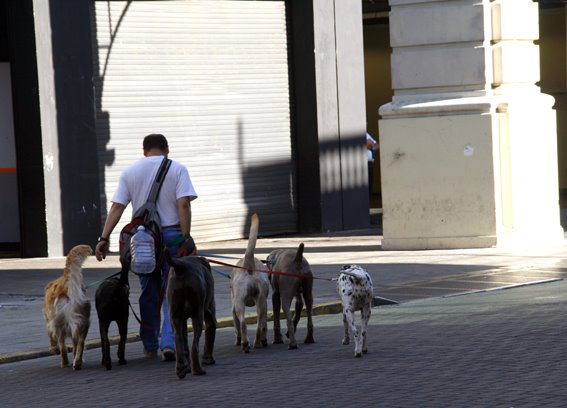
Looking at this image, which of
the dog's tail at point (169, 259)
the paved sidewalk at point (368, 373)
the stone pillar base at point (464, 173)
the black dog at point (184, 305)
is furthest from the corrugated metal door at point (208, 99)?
the dog's tail at point (169, 259)

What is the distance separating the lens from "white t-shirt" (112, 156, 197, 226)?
10867 mm

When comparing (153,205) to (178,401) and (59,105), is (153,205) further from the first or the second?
(59,105)

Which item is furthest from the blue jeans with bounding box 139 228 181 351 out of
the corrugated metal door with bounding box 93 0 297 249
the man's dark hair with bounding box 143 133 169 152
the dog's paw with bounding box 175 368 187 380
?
the corrugated metal door with bounding box 93 0 297 249

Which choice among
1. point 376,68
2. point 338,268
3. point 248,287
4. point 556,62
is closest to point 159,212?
point 248,287

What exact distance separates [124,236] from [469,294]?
4.92 m

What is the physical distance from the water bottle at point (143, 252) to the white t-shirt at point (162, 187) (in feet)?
0.92

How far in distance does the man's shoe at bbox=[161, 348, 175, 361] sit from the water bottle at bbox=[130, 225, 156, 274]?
663 millimetres

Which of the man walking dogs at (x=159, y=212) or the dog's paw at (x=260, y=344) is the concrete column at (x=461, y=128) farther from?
the man walking dogs at (x=159, y=212)

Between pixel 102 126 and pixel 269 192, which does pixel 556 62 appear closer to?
pixel 269 192

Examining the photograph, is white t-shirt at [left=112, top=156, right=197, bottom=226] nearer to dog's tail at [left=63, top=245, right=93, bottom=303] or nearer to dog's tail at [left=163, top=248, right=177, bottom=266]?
dog's tail at [left=63, top=245, right=93, bottom=303]

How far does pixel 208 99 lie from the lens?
2147cm

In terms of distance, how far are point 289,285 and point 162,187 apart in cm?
135

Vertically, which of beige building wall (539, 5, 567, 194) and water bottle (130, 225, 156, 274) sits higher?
beige building wall (539, 5, 567, 194)

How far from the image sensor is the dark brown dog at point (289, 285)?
11188mm
